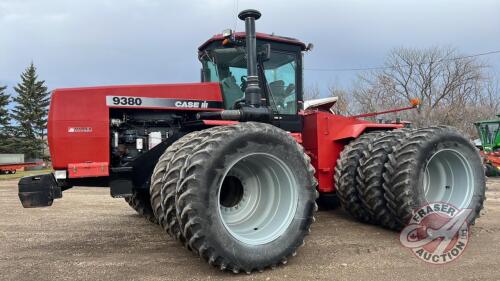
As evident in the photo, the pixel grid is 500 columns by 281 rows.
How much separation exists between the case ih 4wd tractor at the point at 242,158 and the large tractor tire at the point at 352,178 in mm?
19

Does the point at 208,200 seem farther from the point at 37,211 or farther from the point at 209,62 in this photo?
the point at 37,211

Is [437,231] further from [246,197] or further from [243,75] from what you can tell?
[243,75]

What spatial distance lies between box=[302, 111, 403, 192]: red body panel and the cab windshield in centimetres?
43

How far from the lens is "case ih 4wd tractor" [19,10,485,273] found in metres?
4.38

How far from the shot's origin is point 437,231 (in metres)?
5.94

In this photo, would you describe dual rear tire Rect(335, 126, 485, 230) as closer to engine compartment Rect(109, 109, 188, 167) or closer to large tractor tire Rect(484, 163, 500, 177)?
engine compartment Rect(109, 109, 188, 167)

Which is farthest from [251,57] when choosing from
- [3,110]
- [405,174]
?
[3,110]

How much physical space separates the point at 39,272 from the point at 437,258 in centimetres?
417

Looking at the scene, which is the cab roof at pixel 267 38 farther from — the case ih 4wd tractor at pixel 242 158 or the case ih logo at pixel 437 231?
the case ih logo at pixel 437 231

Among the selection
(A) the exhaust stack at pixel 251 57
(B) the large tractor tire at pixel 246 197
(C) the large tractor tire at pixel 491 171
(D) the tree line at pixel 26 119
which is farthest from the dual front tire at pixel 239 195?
(D) the tree line at pixel 26 119

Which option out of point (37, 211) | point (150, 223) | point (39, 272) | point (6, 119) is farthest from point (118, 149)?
point (6, 119)

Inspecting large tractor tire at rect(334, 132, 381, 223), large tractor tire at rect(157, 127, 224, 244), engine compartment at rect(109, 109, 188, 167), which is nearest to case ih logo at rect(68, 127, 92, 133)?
engine compartment at rect(109, 109, 188, 167)

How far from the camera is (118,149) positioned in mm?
5438

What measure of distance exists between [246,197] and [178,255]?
1.01 m
